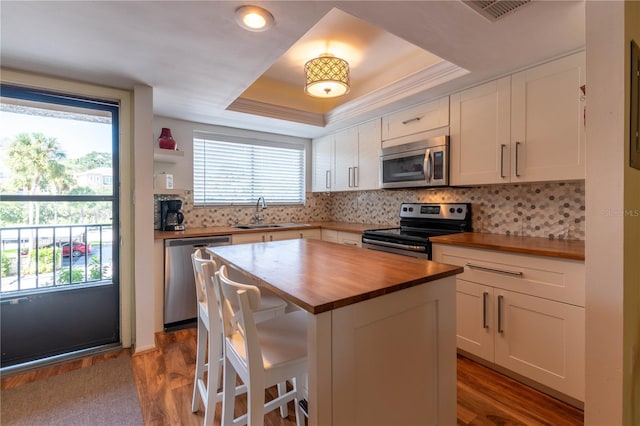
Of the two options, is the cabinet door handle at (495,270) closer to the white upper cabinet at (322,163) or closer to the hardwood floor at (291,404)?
the hardwood floor at (291,404)

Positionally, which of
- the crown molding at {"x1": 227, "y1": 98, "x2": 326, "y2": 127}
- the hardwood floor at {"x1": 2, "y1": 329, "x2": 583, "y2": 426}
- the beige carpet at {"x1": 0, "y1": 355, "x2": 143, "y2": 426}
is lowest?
the beige carpet at {"x1": 0, "y1": 355, "x2": 143, "y2": 426}

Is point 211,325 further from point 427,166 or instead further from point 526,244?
point 427,166

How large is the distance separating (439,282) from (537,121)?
5.05 ft

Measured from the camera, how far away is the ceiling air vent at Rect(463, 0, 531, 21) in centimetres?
141

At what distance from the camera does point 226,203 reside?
12.2ft

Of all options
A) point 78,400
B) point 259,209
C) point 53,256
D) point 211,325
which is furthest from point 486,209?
point 53,256

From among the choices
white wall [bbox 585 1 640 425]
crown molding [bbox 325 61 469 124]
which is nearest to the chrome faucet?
crown molding [bbox 325 61 469 124]

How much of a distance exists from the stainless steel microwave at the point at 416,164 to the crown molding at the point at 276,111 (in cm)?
94

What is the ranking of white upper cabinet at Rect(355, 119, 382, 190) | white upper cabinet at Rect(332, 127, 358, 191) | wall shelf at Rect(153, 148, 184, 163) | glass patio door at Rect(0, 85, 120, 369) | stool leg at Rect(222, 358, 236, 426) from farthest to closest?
white upper cabinet at Rect(332, 127, 358, 191)
white upper cabinet at Rect(355, 119, 382, 190)
wall shelf at Rect(153, 148, 184, 163)
glass patio door at Rect(0, 85, 120, 369)
stool leg at Rect(222, 358, 236, 426)

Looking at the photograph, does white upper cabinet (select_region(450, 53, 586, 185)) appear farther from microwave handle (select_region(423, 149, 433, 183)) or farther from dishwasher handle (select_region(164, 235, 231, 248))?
dishwasher handle (select_region(164, 235, 231, 248))

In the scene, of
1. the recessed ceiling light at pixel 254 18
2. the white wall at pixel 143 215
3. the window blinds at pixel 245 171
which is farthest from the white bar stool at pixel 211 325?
the window blinds at pixel 245 171

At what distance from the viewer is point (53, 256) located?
2354 mm

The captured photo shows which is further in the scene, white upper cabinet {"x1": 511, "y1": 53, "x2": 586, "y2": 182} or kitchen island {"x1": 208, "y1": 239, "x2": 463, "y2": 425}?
white upper cabinet {"x1": 511, "y1": 53, "x2": 586, "y2": 182}

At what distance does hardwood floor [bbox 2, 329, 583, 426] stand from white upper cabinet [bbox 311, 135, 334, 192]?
8.43 feet
